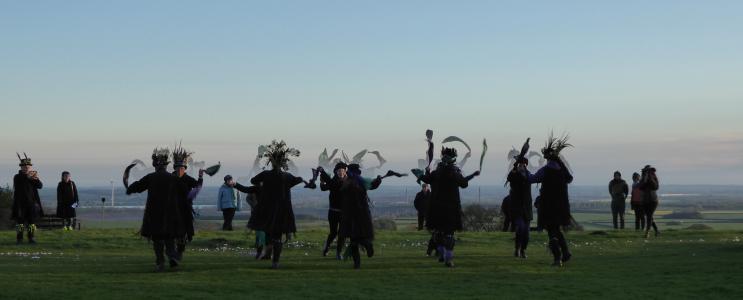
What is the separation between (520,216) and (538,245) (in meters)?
6.65

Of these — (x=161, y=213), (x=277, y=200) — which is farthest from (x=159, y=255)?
(x=277, y=200)

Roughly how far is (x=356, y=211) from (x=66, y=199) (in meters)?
16.4

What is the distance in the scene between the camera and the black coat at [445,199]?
67.7 feet

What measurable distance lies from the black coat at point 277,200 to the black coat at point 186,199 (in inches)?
46.9

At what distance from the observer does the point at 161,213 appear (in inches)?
769

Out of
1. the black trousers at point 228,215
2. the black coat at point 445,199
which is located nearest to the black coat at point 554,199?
the black coat at point 445,199

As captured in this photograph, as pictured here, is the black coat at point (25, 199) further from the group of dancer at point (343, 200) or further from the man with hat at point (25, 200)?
the group of dancer at point (343, 200)

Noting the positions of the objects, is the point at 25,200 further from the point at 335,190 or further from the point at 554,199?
the point at 554,199

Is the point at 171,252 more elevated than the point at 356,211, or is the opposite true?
the point at 356,211

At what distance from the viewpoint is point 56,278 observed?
17.5m

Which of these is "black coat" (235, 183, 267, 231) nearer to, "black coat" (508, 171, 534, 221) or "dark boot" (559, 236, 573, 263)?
"black coat" (508, 171, 534, 221)

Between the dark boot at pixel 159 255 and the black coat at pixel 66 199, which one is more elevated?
the black coat at pixel 66 199

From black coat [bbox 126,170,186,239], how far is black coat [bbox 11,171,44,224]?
9.27 m

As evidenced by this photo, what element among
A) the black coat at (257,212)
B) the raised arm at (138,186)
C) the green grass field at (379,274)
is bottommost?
the green grass field at (379,274)
